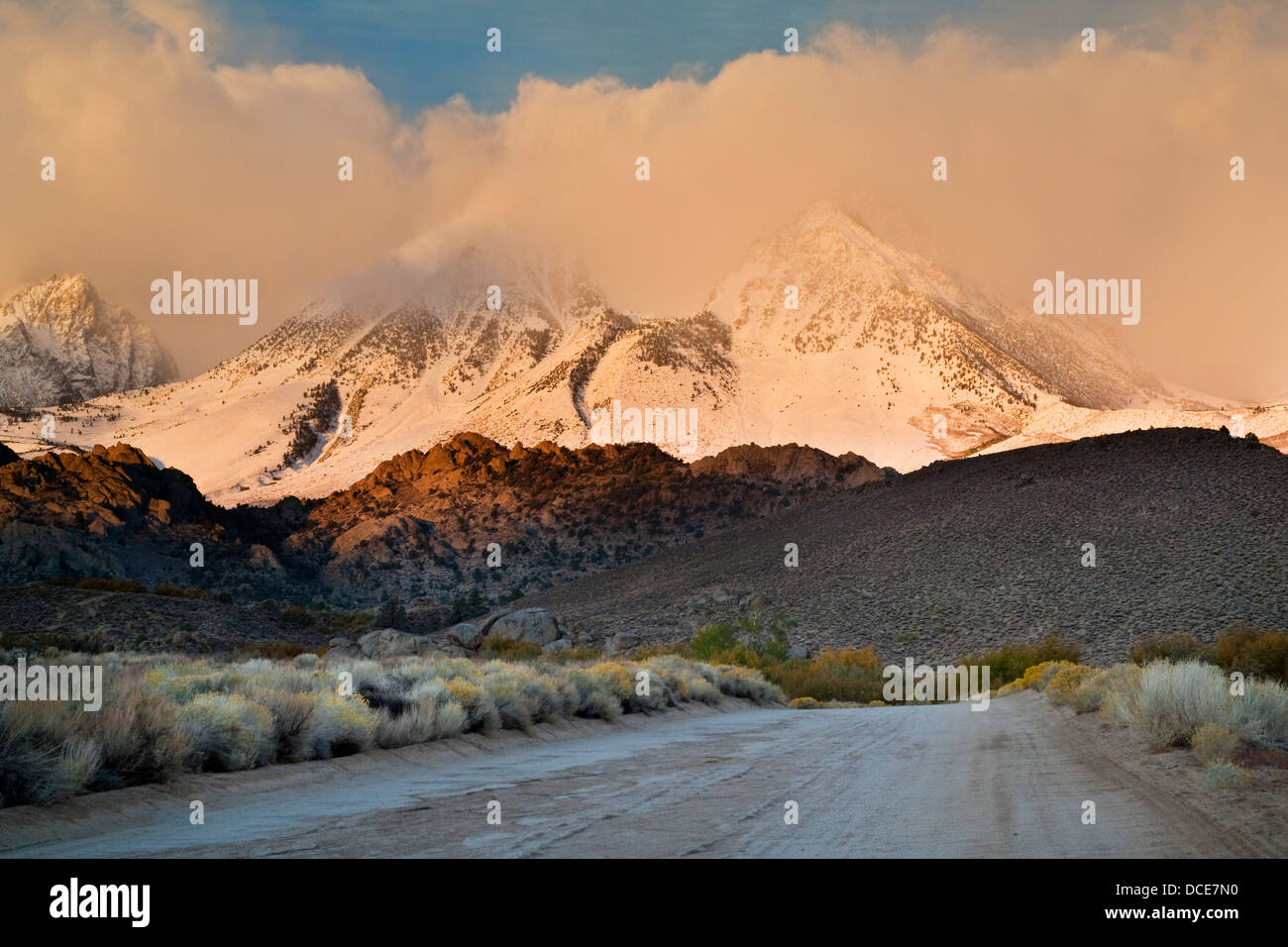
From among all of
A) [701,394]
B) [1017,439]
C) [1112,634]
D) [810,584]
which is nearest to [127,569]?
[810,584]

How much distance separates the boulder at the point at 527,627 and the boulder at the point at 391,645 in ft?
22.6

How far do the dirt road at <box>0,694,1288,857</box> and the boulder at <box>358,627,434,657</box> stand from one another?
110ft

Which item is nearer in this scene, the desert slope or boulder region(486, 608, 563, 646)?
the desert slope

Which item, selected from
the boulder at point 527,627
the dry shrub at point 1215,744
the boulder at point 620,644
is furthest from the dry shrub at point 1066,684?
the boulder at point 527,627

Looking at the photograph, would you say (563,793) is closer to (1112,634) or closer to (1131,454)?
(1112,634)

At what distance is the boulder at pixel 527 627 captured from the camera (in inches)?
2215

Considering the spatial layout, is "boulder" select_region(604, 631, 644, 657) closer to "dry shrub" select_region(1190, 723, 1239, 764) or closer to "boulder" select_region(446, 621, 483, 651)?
"boulder" select_region(446, 621, 483, 651)

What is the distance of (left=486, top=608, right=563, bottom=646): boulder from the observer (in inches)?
2215

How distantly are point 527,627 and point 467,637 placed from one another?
6.16 m

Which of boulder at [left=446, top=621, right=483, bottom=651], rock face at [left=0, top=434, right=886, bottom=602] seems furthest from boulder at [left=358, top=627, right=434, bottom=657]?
rock face at [left=0, top=434, right=886, bottom=602]

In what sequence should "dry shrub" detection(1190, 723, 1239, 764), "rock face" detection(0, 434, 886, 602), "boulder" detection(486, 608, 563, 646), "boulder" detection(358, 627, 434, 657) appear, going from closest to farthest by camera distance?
"dry shrub" detection(1190, 723, 1239, 764)
"boulder" detection(358, 627, 434, 657)
"boulder" detection(486, 608, 563, 646)
"rock face" detection(0, 434, 886, 602)

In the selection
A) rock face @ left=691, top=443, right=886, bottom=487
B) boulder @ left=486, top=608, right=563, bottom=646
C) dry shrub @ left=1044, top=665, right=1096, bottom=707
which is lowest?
boulder @ left=486, top=608, right=563, bottom=646
